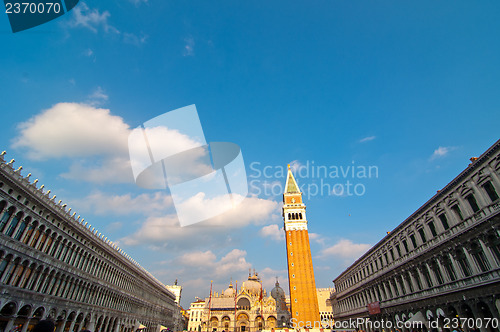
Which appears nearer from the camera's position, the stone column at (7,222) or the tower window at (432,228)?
the stone column at (7,222)

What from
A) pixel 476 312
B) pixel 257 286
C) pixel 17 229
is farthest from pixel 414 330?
pixel 257 286

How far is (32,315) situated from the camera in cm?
2555

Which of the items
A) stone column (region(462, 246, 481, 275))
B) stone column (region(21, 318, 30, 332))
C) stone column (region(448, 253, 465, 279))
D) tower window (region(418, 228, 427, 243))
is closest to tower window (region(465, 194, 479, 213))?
stone column (region(462, 246, 481, 275))

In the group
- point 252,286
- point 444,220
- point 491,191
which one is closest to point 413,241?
point 444,220

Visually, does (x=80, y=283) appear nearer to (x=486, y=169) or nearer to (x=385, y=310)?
(x=385, y=310)

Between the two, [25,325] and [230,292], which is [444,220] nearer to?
[25,325]

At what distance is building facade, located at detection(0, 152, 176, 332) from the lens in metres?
23.0

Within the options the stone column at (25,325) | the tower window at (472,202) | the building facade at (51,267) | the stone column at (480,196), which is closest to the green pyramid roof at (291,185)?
the building facade at (51,267)

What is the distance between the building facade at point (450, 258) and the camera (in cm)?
2150

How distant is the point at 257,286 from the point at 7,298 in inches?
3903

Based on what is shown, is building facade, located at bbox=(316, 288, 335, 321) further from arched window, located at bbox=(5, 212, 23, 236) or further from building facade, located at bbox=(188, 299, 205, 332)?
arched window, located at bbox=(5, 212, 23, 236)

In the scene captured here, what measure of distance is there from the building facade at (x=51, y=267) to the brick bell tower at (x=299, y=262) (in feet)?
129

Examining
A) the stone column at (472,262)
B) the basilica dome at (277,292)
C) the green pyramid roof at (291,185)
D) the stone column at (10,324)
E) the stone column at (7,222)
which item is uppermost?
the green pyramid roof at (291,185)

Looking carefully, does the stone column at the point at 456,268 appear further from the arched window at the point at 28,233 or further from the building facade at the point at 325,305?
the building facade at the point at 325,305
